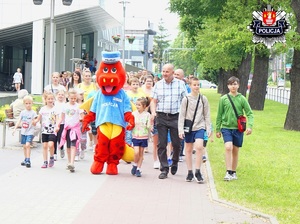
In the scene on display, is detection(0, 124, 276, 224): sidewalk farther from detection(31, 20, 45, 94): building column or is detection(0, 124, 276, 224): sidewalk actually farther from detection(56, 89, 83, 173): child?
detection(31, 20, 45, 94): building column

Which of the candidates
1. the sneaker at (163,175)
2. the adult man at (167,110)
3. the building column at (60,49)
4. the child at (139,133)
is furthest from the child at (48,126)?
the building column at (60,49)

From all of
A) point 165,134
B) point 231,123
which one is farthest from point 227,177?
point 165,134

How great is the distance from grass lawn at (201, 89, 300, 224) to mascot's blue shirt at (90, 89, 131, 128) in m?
1.97

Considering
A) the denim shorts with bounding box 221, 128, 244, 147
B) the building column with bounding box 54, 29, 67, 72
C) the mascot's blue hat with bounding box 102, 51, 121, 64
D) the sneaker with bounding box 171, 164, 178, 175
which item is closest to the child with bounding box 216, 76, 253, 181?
the denim shorts with bounding box 221, 128, 244, 147

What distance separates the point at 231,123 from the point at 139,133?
67.2 inches

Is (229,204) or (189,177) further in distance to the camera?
(189,177)

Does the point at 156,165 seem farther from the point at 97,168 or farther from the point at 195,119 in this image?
the point at 195,119

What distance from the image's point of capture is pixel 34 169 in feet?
41.3

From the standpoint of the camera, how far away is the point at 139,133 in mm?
12438

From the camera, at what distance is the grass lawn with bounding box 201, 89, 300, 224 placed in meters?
9.48

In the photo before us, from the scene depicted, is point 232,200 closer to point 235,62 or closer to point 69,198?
point 69,198

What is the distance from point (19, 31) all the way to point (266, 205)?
38.9m

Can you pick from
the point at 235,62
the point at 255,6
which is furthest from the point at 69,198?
the point at 235,62

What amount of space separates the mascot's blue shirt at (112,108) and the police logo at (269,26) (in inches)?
509
